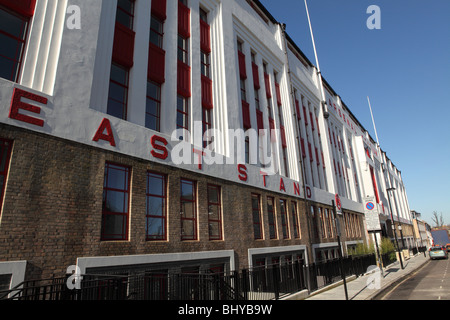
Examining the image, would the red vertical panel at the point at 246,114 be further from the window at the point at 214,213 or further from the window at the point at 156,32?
the window at the point at 156,32

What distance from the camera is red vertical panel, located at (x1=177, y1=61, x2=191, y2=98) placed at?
14.4 m

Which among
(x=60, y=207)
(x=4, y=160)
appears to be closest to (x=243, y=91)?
(x=60, y=207)

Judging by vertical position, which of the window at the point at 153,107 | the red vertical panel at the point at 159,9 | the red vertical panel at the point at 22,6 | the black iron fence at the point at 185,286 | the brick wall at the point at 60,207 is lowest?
the black iron fence at the point at 185,286

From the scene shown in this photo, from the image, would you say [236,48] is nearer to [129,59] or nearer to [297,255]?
[129,59]

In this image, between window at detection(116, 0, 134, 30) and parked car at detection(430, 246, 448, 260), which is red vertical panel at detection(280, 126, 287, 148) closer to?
window at detection(116, 0, 134, 30)

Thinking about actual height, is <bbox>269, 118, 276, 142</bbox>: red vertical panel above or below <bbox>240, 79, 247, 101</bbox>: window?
below

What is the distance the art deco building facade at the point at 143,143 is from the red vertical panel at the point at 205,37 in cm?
9

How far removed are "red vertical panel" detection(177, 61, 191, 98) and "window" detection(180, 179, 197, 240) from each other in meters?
4.67

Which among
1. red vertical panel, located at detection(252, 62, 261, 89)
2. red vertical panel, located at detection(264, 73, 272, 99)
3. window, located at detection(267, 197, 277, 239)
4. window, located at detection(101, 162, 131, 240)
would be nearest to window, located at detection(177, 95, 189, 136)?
window, located at detection(101, 162, 131, 240)

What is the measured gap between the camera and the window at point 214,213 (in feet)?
45.5

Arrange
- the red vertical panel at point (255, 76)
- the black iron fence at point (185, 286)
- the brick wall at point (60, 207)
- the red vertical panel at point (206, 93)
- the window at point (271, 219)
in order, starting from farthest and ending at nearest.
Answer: the red vertical panel at point (255, 76) < the window at point (271, 219) < the red vertical panel at point (206, 93) < the brick wall at point (60, 207) < the black iron fence at point (185, 286)

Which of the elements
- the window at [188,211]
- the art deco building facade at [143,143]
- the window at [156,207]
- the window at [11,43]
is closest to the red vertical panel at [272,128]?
the art deco building facade at [143,143]

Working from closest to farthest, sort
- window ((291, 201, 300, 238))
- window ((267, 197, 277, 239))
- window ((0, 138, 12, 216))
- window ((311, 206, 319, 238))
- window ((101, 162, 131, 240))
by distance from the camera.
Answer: window ((0, 138, 12, 216)) < window ((101, 162, 131, 240)) < window ((267, 197, 277, 239)) < window ((291, 201, 300, 238)) < window ((311, 206, 319, 238))

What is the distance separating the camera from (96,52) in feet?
35.3
